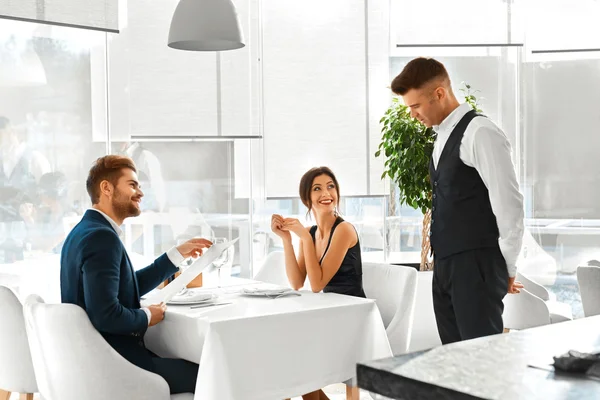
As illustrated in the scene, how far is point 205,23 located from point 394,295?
1.60m

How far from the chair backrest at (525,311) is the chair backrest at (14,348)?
8.53 ft

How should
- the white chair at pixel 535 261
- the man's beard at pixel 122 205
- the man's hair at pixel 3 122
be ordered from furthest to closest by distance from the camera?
the white chair at pixel 535 261
the man's hair at pixel 3 122
the man's beard at pixel 122 205

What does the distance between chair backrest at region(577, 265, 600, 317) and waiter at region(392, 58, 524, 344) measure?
1322 millimetres

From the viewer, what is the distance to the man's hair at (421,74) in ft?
9.14

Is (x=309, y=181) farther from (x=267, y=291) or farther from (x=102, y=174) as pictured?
(x=102, y=174)

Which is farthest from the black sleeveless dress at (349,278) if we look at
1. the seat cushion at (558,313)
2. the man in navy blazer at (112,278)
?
the seat cushion at (558,313)

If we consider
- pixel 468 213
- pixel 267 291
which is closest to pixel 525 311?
pixel 267 291

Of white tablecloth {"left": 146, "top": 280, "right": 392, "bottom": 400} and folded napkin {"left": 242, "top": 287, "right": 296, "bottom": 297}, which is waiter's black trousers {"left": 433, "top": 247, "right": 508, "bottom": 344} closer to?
white tablecloth {"left": 146, "top": 280, "right": 392, "bottom": 400}

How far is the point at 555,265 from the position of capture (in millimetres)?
6250

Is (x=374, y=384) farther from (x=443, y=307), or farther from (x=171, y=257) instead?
(x=171, y=257)

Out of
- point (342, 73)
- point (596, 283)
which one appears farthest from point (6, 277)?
point (596, 283)

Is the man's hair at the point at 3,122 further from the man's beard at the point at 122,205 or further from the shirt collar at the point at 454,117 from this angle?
the shirt collar at the point at 454,117

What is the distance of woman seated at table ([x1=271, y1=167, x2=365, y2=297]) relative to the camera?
11.6 ft

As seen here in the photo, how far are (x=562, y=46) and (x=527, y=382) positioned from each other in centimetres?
538
